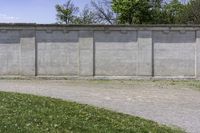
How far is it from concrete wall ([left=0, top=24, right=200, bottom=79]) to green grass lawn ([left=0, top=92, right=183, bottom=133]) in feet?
52.4

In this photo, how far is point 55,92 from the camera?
21.1 m

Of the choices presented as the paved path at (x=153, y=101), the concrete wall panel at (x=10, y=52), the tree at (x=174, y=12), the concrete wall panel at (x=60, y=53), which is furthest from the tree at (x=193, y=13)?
the paved path at (x=153, y=101)

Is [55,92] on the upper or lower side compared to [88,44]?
lower

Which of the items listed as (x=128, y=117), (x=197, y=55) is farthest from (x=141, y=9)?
(x=128, y=117)

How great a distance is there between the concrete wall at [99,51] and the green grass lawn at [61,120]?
1598cm

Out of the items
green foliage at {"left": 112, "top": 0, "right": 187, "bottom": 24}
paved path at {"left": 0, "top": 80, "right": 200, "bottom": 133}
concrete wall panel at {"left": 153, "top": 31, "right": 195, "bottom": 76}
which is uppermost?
green foliage at {"left": 112, "top": 0, "right": 187, "bottom": 24}

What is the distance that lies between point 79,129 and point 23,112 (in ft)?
6.36

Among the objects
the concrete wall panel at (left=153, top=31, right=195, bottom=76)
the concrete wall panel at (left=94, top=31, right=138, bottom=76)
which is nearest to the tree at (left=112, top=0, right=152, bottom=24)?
the concrete wall panel at (left=153, top=31, right=195, bottom=76)

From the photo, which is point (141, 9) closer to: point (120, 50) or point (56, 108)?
point (120, 50)

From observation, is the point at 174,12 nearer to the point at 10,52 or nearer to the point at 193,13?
the point at 193,13

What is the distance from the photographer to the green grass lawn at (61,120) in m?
10.5

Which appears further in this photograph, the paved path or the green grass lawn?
the paved path

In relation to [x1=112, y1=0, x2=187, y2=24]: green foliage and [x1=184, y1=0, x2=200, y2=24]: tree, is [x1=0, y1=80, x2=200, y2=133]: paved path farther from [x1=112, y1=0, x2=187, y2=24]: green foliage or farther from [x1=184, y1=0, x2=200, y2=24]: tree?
[x1=184, y1=0, x2=200, y2=24]: tree

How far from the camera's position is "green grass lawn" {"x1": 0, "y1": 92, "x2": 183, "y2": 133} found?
34.3ft
